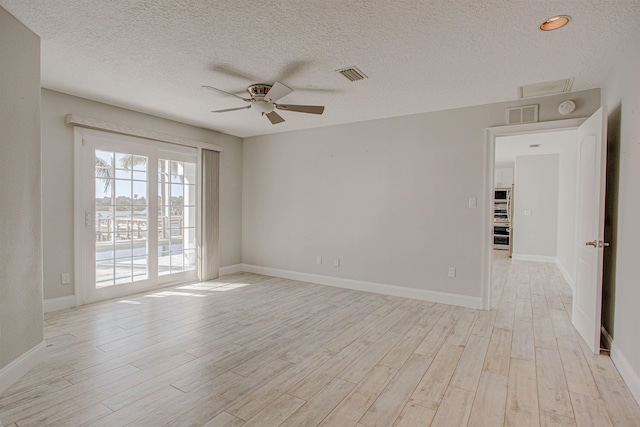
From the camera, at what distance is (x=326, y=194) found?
5.35 m

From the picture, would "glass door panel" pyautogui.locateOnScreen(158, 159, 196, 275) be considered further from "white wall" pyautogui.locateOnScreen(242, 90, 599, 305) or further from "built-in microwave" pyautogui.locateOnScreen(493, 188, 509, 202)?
"built-in microwave" pyautogui.locateOnScreen(493, 188, 509, 202)

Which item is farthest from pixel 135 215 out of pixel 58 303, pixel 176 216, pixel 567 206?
pixel 567 206

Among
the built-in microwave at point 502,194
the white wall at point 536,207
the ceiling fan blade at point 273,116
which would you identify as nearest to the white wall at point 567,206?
the white wall at point 536,207

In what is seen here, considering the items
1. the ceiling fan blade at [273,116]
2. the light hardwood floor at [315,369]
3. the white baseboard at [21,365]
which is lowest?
the light hardwood floor at [315,369]

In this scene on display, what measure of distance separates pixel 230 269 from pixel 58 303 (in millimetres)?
2661

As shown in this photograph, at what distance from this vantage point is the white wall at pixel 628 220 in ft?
7.50

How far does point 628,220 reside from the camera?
249 cm

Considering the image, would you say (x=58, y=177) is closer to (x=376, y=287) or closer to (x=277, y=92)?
(x=277, y=92)

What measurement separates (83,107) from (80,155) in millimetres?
603

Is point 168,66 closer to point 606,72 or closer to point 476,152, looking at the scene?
point 476,152

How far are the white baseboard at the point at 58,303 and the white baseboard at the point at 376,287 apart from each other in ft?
9.34

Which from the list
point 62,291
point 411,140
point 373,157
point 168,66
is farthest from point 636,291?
point 62,291

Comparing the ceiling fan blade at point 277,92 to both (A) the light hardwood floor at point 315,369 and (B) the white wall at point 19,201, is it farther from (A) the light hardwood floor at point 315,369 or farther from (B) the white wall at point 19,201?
(A) the light hardwood floor at point 315,369

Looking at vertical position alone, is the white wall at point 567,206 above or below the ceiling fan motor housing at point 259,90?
below
